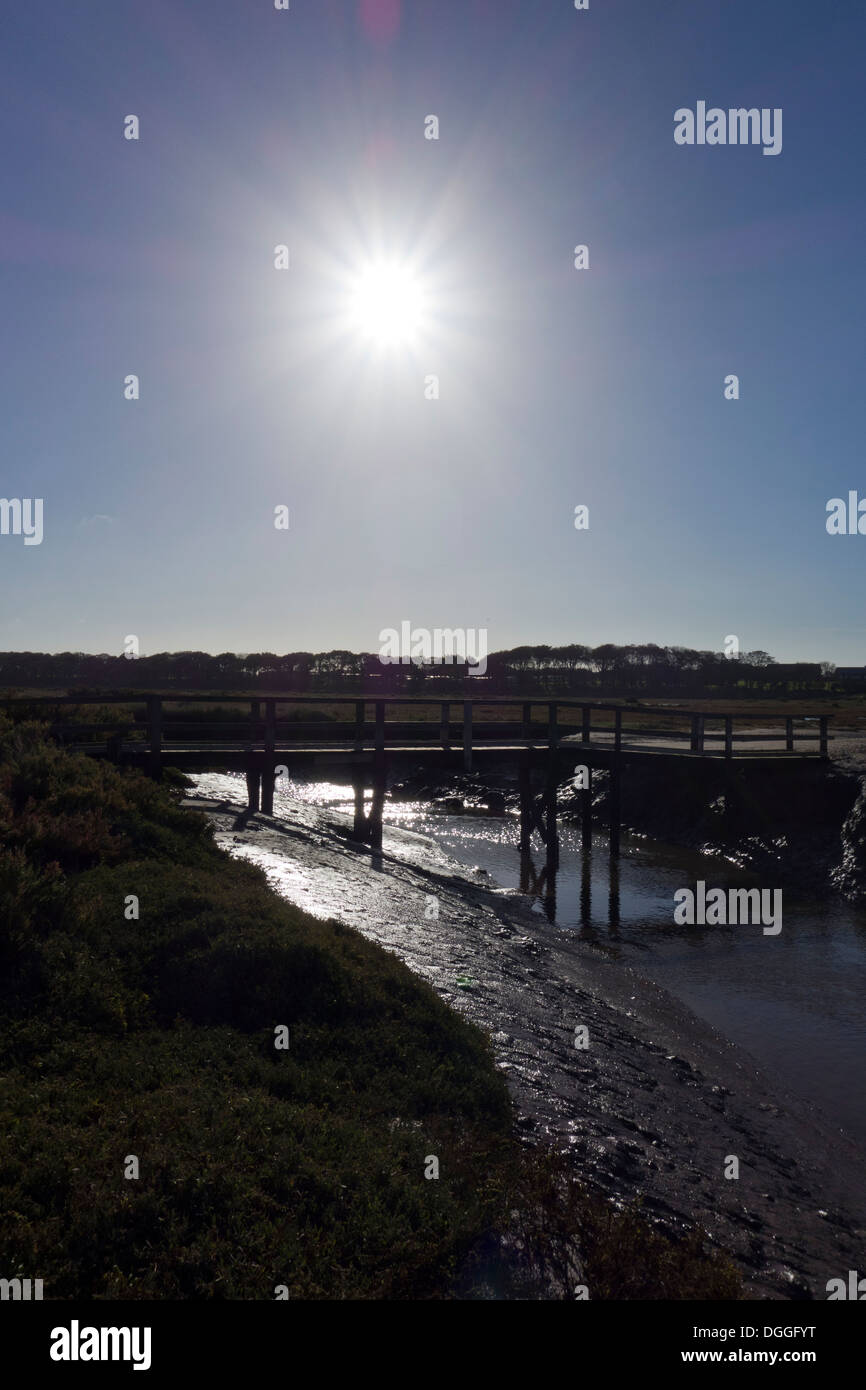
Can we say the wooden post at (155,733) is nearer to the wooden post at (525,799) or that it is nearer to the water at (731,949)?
the water at (731,949)

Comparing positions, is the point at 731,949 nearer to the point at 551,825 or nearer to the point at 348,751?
the point at 551,825

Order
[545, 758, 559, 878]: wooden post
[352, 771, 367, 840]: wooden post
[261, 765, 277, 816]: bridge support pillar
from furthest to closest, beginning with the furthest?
1. [545, 758, 559, 878]: wooden post
2. [352, 771, 367, 840]: wooden post
3. [261, 765, 277, 816]: bridge support pillar

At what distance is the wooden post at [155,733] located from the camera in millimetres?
19531

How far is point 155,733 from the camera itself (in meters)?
19.7

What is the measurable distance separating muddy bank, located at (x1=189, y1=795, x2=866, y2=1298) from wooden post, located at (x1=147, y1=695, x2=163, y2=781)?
5.18 meters

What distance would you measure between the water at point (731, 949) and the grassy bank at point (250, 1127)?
4.57 meters

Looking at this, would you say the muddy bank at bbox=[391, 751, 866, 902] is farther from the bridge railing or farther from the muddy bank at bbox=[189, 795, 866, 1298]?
the muddy bank at bbox=[189, 795, 866, 1298]

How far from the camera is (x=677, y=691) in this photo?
301ft

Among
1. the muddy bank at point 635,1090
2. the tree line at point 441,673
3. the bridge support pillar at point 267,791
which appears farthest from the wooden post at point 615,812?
the tree line at point 441,673

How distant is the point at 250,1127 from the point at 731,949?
11.9 metres

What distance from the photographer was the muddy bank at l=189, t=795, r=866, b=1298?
6375 millimetres

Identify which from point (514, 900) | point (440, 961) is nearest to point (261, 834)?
point (514, 900)

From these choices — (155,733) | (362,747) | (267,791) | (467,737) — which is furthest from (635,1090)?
(267,791)

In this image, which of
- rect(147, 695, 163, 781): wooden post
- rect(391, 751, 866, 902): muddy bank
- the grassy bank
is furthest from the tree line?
the grassy bank
